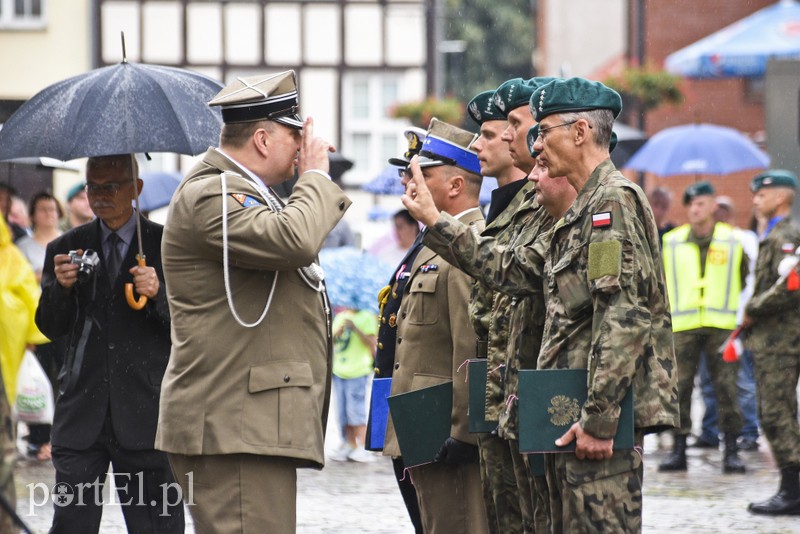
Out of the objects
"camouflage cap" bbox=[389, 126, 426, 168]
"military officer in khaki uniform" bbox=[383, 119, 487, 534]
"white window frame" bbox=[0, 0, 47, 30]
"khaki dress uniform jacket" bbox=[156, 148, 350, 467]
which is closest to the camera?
"khaki dress uniform jacket" bbox=[156, 148, 350, 467]

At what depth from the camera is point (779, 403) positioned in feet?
31.0

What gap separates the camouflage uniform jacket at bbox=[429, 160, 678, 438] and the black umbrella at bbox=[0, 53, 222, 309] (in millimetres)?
2059

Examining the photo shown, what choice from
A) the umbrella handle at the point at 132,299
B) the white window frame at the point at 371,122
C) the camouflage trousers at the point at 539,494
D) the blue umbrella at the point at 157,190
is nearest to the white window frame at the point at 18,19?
the white window frame at the point at 371,122

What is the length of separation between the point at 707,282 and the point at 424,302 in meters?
6.15

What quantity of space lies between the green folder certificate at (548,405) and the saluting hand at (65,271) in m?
2.42

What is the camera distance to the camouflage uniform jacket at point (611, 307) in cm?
457

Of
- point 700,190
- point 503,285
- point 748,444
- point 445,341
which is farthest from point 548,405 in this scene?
point 748,444

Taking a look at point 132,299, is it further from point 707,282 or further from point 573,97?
point 707,282

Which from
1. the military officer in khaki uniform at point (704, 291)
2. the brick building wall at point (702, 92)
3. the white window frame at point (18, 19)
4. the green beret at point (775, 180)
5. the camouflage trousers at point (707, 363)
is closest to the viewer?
the green beret at point (775, 180)

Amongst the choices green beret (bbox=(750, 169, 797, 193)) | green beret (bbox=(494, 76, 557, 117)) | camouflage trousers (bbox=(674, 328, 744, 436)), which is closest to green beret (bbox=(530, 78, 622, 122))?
green beret (bbox=(494, 76, 557, 117))

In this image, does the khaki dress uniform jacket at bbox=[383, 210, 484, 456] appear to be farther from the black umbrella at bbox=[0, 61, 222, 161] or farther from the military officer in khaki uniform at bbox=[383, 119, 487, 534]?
the black umbrella at bbox=[0, 61, 222, 161]

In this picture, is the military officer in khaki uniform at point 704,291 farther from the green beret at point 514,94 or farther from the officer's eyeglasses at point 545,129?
the officer's eyeglasses at point 545,129

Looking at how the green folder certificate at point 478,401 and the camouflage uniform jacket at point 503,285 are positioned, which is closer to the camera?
the camouflage uniform jacket at point 503,285

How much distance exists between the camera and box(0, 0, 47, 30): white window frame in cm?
2845
